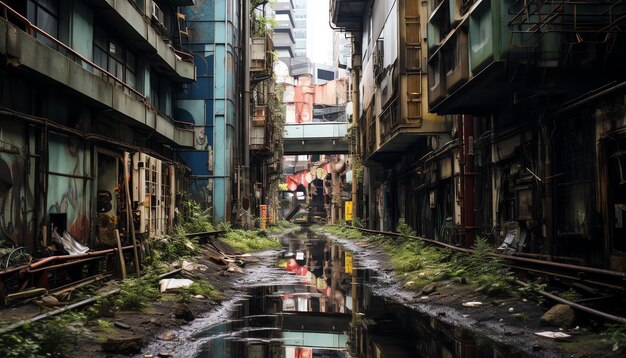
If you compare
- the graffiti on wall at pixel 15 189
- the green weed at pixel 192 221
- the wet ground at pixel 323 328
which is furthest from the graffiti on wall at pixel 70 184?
the green weed at pixel 192 221

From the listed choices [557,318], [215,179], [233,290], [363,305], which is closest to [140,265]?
[233,290]

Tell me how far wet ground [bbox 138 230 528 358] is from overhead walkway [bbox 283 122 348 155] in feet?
126

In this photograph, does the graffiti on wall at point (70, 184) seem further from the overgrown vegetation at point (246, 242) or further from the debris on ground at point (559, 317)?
the debris on ground at point (559, 317)

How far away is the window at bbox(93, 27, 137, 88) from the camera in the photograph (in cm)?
1920

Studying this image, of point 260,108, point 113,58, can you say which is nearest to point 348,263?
point 113,58

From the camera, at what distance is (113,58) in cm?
2064

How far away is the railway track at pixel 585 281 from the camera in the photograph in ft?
26.1

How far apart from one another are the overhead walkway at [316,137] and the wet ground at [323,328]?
3835 cm

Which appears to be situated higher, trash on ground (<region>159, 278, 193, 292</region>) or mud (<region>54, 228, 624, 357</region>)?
trash on ground (<region>159, 278, 193, 292</region>)

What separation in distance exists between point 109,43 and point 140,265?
955cm

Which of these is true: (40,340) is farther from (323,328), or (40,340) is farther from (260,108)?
(260,108)

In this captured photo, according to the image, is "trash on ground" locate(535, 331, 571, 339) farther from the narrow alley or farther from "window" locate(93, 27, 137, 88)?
"window" locate(93, 27, 137, 88)

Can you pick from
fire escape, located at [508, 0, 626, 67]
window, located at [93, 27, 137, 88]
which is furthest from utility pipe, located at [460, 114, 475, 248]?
window, located at [93, 27, 137, 88]

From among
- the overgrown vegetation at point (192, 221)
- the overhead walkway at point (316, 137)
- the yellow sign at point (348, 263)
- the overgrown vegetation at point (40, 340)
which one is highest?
the overhead walkway at point (316, 137)
